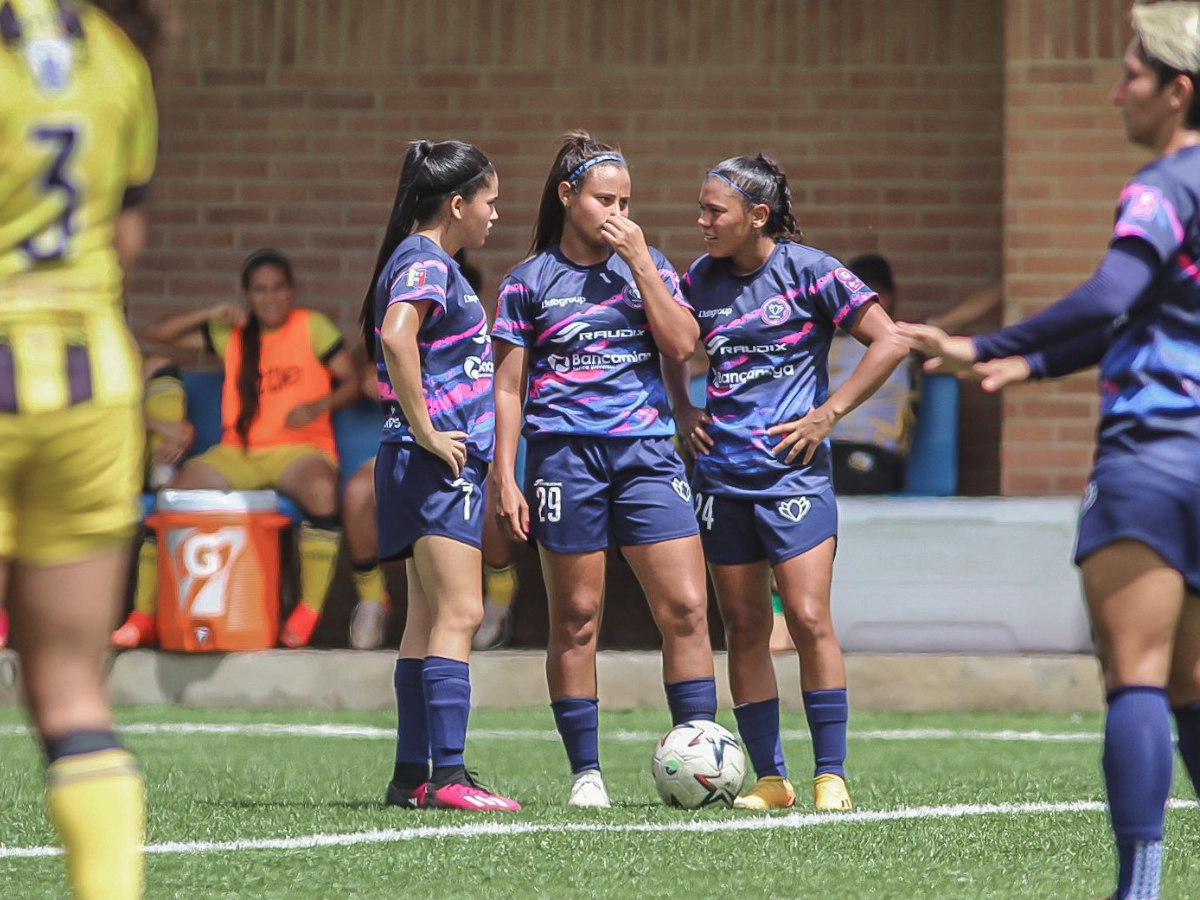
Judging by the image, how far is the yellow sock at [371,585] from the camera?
975 cm

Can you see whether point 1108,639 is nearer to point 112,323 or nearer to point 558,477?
point 112,323

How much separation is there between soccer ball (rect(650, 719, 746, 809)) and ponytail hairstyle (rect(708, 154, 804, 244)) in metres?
1.48

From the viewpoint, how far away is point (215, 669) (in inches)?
360

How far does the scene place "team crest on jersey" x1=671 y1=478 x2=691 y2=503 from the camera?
568 cm

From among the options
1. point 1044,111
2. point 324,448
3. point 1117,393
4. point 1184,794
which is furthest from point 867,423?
point 1117,393

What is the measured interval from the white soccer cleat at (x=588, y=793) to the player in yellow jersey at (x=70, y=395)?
2654mm

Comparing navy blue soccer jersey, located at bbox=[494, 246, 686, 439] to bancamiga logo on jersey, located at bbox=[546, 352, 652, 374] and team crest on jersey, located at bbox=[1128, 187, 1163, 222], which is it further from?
team crest on jersey, located at bbox=[1128, 187, 1163, 222]

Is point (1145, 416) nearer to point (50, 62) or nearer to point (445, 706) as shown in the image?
point (50, 62)

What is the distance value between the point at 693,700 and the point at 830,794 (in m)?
0.49

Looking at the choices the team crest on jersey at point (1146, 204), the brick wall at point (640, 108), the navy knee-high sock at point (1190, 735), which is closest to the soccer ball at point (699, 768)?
the navy knee-high sock at point (1190, 735)

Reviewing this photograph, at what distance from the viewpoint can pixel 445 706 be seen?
5.43 m

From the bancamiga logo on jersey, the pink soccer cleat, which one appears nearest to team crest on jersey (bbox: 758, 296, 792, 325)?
the bancamiga logo on jersey

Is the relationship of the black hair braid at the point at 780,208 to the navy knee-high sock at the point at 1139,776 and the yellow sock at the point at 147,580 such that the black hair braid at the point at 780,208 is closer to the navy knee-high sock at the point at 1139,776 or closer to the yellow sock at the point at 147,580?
the navy knee-high sock at the point at 1139,776

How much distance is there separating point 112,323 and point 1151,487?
1802 millimetres
